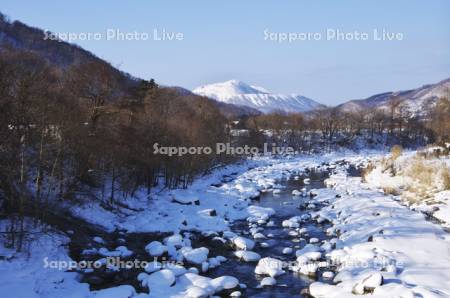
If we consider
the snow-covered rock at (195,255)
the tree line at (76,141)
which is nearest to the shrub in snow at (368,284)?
the snow-covered rock at (195,255)

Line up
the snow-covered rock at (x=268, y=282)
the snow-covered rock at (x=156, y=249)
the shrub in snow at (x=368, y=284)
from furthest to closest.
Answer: the snow-covered rock at (x=156, y=249)
the snow-covered rock at (x=268, y=282)
the shrub in snow at (x=368, y=284)

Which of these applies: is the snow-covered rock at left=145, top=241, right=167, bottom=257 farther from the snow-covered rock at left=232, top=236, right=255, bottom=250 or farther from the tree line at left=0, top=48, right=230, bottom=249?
→ the tree line at left=0, top=48, right=230, bottom=249

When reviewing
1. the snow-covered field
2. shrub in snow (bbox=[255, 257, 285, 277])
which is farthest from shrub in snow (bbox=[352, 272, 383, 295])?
shrub in snow (bbox=[255, 257, 285, 277])

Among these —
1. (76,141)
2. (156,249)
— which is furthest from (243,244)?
(76,141)

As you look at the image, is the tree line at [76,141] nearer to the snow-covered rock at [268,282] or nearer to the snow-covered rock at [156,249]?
the snow-covered rock at [156,249]

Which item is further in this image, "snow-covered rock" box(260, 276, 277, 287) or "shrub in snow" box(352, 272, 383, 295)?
"snow-covered rock" box(260, 276, 277, 287)

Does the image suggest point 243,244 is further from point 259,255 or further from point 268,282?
point 268,282

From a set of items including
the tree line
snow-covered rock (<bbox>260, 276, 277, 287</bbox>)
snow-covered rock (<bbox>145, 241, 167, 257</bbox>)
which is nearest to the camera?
snow-covered rock (<bbox>260, 276, 277, 287</bbox>)
